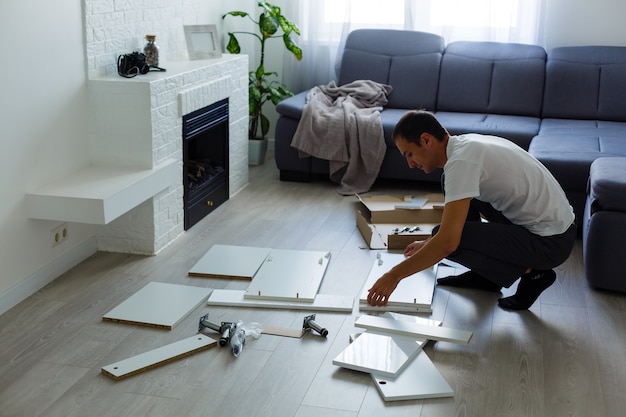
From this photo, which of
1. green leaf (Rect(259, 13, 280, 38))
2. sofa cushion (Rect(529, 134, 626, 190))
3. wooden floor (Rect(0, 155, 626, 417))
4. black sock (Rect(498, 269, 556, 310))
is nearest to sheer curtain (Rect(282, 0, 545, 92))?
green leaf (Rect(259, 13, 280, 38))

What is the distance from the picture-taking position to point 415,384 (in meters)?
2.79

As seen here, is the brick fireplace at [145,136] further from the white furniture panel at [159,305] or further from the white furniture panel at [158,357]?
the white furniture panel at [158,357]

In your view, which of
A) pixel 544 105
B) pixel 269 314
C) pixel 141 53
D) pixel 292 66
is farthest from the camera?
pixel 292 66

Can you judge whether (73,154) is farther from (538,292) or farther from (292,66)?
(292,66)

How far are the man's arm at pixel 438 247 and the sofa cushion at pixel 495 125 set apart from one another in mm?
2077

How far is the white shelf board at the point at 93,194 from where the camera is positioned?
3.53 metres

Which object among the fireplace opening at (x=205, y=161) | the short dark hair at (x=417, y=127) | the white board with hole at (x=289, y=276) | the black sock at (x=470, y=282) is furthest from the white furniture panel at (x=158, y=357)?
the fireplace opening at (x=205, y=161)

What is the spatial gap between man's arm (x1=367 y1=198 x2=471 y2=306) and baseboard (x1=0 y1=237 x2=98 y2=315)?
1.52m

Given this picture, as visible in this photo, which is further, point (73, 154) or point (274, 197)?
point (274, 197)

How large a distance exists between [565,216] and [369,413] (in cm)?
130

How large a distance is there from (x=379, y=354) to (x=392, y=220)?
63.1 inches

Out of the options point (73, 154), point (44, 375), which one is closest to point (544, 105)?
point (73, 154)

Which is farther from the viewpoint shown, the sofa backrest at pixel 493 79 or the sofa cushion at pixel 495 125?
the sofa backrest at pixel 493 79

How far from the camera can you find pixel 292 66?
625 centimetres
